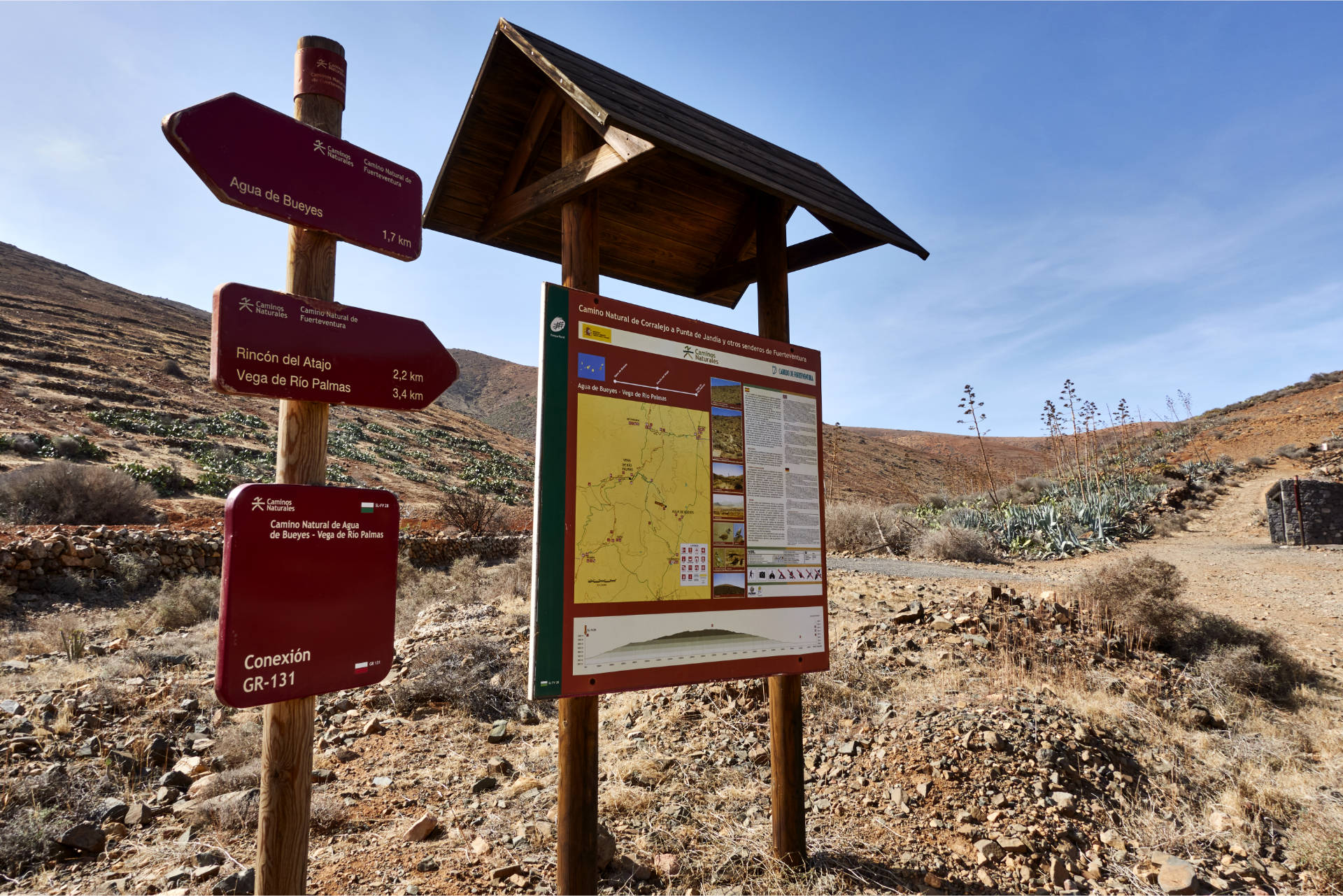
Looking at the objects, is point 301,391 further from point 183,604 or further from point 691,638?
point 183,604

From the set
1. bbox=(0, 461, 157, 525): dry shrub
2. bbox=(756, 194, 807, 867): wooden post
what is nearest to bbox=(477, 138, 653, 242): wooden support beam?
bbox=(756, 194, 807, 867): wooden post

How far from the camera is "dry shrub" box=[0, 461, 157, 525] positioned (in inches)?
477

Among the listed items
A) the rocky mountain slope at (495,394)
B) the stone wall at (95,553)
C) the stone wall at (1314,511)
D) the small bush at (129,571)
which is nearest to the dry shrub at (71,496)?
the stone wall at (95,553)

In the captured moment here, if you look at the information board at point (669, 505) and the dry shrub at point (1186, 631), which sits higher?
the information board at point (669, 505)

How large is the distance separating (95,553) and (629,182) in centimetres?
1032

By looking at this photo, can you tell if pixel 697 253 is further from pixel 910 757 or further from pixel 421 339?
pixel 910 757

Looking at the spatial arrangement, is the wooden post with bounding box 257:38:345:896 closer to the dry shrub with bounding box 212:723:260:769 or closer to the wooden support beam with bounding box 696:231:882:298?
the wooden support beam with bounding box 696:231:882:298

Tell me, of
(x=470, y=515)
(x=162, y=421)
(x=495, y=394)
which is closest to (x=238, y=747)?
(x=470, y=515)

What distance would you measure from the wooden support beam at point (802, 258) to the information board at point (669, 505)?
974 mm

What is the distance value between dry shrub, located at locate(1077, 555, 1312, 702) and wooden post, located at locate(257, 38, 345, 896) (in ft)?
24.6

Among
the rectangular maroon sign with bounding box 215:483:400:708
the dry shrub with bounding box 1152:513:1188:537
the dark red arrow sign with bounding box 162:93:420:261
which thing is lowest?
the rectangular maroon sign with bounding box 215:483:400:708

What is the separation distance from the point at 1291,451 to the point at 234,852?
2859 cm

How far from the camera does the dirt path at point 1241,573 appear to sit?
26.5 feet

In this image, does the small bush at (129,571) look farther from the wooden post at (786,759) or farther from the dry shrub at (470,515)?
the wooden post at (786,759)
